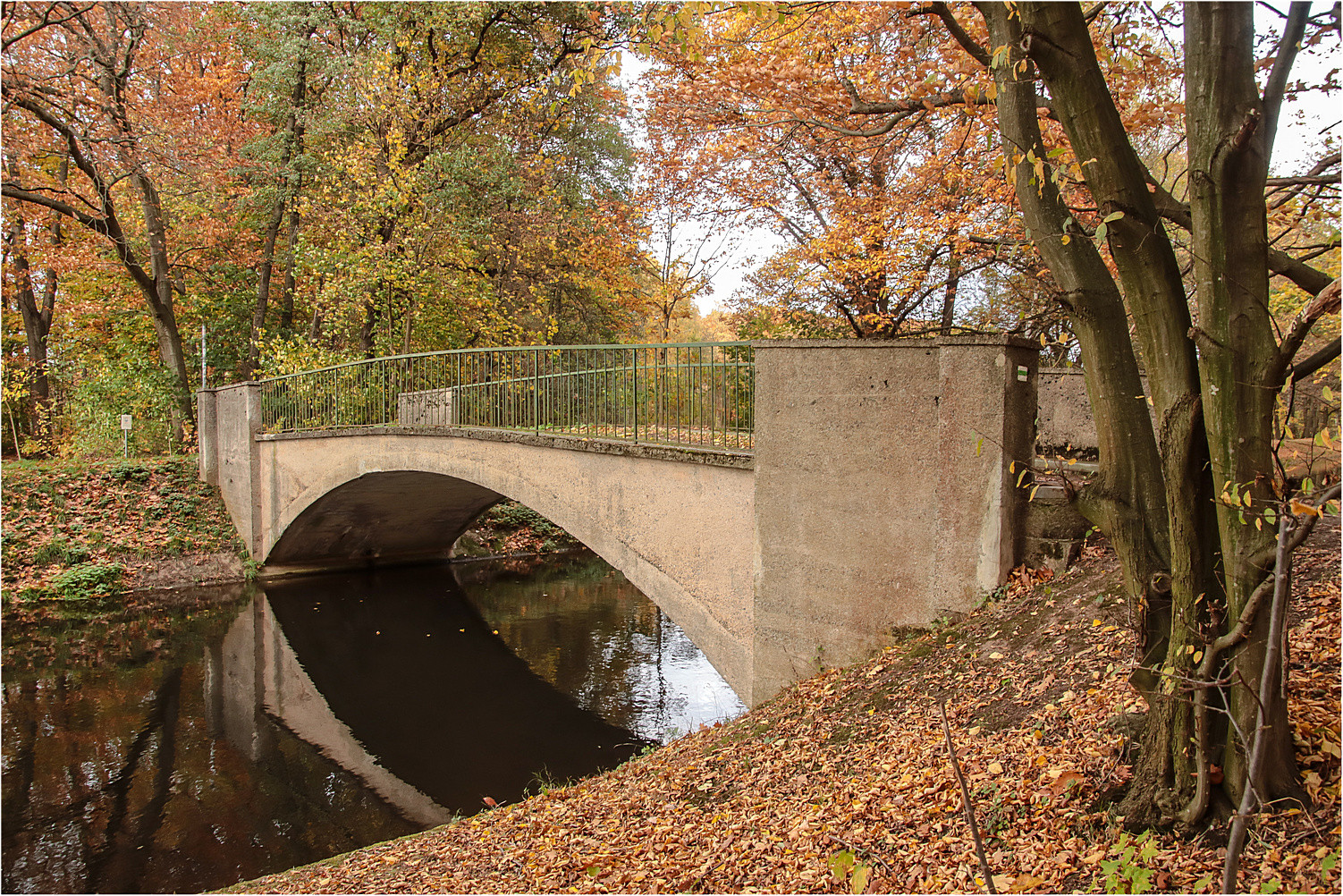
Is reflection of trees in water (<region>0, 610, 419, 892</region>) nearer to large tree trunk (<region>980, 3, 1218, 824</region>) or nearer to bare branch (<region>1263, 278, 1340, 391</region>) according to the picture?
large tree trunk (<region>980, 3, 1218, 824</region>)

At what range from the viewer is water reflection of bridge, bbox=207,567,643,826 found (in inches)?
289

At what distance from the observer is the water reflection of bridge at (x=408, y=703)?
7328mm

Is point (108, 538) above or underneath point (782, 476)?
underneath

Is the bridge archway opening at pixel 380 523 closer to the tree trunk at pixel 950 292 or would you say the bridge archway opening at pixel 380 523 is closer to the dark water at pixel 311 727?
the dark water at pixel 311 727

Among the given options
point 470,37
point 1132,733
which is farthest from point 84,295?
point 1132,733

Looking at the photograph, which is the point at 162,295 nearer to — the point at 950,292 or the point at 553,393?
the point at 553,393

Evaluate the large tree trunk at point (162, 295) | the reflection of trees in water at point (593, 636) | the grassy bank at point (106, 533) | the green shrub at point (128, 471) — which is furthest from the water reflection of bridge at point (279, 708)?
the large tree trunk at point (162, 295)

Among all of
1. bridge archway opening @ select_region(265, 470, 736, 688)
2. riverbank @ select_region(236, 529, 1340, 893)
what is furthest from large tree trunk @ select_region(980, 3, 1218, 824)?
bridge archway opening @ select_region(265, 470, 736, 688)

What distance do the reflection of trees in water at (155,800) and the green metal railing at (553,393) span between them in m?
3.91

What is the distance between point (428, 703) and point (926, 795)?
7.28 meters

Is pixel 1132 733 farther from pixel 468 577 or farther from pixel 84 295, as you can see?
pixel 84 295

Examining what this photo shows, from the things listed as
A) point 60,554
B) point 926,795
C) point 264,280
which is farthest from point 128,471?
point 926,795

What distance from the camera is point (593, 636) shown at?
11.6 m

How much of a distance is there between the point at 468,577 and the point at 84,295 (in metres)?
11.7
